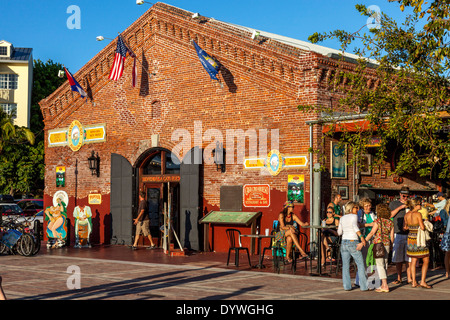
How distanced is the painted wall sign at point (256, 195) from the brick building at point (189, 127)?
0.11ft

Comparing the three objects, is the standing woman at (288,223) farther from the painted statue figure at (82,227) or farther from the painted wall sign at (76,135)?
the painted wall sign at (76,135)

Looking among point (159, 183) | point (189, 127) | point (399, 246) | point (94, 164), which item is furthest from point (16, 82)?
point (399, 246)

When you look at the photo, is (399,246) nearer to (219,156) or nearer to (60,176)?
(219,156)

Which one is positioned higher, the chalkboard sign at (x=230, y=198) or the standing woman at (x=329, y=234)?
the chalkboard sign at (x=230, y=198)

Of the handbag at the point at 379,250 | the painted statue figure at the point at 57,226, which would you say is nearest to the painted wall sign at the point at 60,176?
the painted statue figure at the point at 57,226

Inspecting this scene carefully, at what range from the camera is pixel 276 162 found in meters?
18.1

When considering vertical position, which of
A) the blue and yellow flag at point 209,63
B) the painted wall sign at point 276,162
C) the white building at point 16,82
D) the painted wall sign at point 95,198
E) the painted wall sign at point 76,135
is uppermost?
the white building at point 16,82

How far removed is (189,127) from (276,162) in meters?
3.66

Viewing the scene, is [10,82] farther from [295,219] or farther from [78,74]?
[295,219]

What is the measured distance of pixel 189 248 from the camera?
19484 millimetres

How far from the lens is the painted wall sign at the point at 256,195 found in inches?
719

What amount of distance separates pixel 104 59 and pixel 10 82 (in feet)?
120

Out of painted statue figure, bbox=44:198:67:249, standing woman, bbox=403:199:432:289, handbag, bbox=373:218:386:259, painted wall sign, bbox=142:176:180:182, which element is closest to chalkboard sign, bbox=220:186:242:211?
painted wall sign, bbox=142:176:180:182
